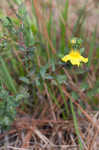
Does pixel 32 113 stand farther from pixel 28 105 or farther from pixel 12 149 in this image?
pixel 12 149

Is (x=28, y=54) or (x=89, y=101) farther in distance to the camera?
(x=89, y=101)

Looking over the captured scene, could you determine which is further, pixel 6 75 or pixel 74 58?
pixel 6 75

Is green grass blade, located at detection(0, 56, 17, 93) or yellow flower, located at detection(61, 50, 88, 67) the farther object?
green grass blade, located at detection(0, 56, 17, 93)

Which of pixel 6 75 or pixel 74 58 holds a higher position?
pixel 74 58

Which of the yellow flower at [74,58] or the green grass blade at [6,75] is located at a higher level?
the yellow flower at [74,58]

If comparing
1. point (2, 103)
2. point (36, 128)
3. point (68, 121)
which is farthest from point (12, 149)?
point (68, 121)

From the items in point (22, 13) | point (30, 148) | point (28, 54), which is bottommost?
point (30, 148)

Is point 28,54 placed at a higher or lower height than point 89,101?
higher

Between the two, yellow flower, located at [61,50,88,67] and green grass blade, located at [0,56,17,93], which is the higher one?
yellow flower, located at [61,50,88,67]

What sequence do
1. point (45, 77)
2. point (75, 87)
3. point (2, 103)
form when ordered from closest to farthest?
point (2, 103)
point (45, 77)
point (75, 87)

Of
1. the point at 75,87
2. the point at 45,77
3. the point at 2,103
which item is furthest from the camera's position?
the point at 75,87

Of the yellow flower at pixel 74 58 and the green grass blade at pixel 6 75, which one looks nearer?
the yellow flower at pixel 74 58
